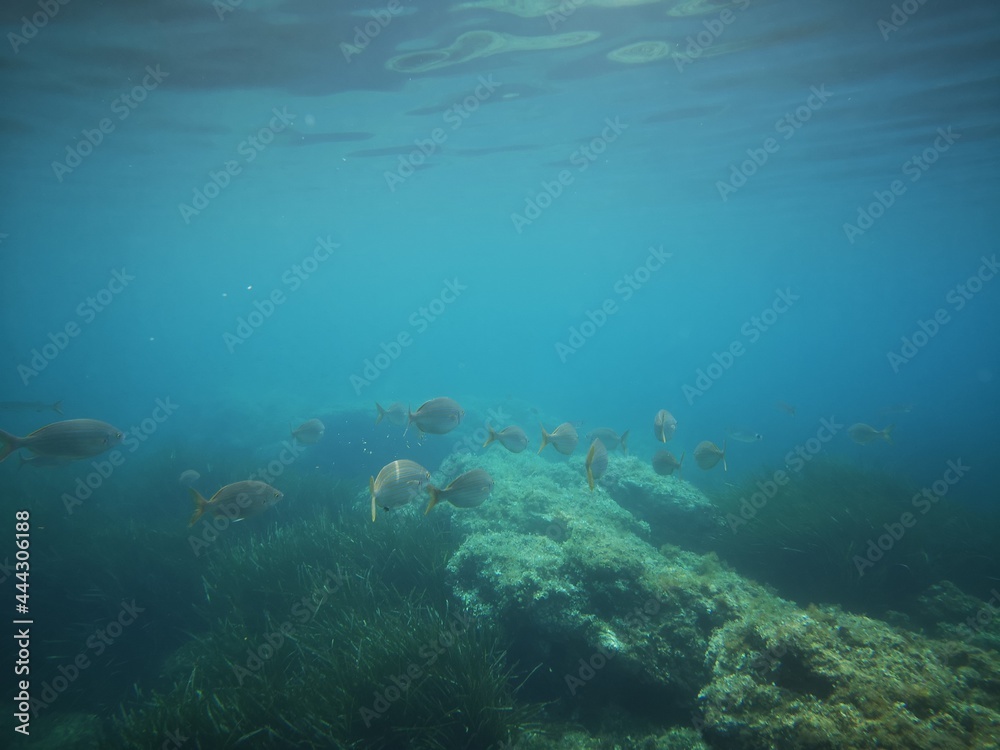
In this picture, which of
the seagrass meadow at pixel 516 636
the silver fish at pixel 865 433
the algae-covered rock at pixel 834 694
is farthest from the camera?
the silver fish at pixel 865 433

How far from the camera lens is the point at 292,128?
721 inches

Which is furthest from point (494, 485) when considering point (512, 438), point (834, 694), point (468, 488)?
point (834, 694)

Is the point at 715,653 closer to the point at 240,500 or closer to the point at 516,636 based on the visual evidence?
the point at 516,636

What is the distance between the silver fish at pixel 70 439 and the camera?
6.14 meters

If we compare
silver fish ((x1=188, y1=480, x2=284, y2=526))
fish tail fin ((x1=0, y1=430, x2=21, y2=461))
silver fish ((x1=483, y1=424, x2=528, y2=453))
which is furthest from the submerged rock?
fish tail fin ((x1=0, y1=430, x2=21, y2=461))

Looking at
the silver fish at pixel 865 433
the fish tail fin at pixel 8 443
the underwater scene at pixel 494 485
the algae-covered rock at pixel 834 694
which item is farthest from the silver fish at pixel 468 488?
the silver fish at pixel 865 433

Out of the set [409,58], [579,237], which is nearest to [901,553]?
[409,58]

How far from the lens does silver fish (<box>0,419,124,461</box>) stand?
614 centimetres

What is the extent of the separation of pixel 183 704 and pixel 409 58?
14915 mm

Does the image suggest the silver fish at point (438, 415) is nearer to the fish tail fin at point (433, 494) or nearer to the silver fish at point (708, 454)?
the fish tail fin at point (433, 494)

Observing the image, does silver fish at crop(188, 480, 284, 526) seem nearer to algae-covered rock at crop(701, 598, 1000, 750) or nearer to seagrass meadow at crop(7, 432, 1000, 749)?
seagrass meadow at crop(7, 432, 1000, 749)

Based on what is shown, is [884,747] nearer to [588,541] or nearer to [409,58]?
[588,541]

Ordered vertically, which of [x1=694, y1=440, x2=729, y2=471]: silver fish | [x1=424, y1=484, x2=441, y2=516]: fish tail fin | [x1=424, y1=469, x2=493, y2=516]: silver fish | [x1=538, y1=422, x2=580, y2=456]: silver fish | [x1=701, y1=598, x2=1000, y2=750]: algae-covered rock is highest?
[x1=424, y1=484, x2=441, y2=516]: fish tail fin

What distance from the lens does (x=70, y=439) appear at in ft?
20.6
